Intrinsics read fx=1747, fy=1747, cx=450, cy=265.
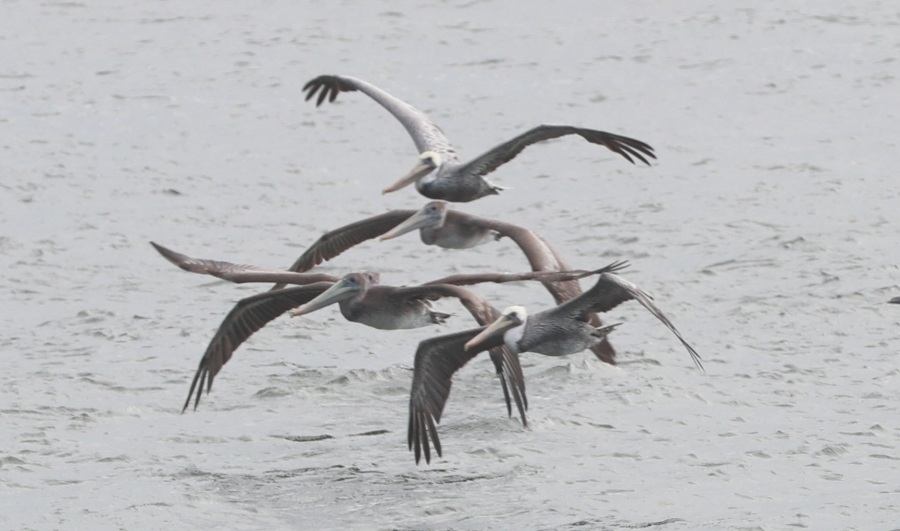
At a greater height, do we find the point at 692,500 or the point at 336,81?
the point at 336,81

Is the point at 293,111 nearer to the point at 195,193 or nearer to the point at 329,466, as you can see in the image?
the point at 195,193

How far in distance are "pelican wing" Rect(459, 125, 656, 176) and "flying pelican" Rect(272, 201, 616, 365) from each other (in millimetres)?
645

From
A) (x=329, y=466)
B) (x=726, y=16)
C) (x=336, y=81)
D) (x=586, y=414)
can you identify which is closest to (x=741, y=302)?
(x=586, y=414)

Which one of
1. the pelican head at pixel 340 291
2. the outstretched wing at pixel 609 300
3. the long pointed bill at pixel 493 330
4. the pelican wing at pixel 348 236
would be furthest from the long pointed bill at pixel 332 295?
the outstretched wing at pixel 609 300

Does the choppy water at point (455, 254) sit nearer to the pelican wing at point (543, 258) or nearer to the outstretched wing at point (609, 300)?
the pelican wing at point (543, 258)

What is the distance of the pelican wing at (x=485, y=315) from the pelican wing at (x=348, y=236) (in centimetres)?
193

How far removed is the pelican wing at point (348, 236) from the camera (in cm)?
1552

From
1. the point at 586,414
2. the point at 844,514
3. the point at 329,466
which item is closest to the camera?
the point at 844,514

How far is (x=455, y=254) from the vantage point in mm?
19469

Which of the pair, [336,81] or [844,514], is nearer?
[844,514]

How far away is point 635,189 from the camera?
867 inches

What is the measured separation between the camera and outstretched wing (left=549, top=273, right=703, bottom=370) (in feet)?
37.2

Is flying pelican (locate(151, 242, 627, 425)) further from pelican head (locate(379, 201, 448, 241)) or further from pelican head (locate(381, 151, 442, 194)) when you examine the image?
pelican head (locate(381, 151, 442, 194))

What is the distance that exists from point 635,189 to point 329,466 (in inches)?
377
